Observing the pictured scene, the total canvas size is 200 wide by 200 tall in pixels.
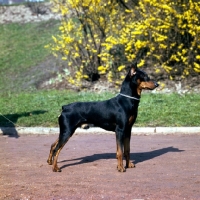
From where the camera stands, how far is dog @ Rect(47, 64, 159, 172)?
8.77 m

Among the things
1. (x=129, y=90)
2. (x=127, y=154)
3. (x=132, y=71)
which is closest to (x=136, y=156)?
(x=127, y=154)

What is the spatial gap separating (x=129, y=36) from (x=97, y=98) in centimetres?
388

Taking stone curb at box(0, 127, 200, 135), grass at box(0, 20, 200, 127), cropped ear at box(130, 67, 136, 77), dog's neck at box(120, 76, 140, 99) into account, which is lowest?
grass at box(0, 20, 200, 127)

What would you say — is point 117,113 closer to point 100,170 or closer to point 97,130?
point 100,170

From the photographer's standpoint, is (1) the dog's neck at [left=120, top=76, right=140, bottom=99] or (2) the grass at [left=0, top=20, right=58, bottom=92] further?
(2) the grass at [left=0, top=20, right=58, bottom=92]

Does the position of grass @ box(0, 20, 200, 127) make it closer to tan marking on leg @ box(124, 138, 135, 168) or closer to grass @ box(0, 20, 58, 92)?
grass @ box(0, 20, 58, 92)

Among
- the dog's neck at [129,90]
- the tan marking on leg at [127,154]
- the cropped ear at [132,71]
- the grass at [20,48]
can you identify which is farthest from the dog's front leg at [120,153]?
the grass at [20,48]

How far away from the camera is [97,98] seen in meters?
16.3

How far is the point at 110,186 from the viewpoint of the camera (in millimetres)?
7496

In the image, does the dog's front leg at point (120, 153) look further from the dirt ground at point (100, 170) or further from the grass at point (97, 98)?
the grass at point (97, 98)

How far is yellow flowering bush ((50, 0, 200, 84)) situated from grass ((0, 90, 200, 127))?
2545mm

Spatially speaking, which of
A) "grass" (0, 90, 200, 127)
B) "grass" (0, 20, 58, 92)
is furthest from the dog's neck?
"grass" (0, 20, 58, 92)

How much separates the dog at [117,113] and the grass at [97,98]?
13.4 feet

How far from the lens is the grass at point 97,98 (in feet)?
43.5
